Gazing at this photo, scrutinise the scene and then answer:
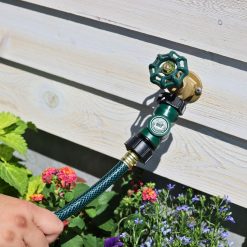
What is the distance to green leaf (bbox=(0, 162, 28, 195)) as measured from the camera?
218 cm

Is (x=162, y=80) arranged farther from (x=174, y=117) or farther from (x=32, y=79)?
(x=32, y=79)

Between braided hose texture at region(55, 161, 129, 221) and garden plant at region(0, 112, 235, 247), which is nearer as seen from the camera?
braided hose texture at region(55, 161, 129, 221)

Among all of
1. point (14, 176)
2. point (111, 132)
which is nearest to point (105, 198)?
point (111, 132)

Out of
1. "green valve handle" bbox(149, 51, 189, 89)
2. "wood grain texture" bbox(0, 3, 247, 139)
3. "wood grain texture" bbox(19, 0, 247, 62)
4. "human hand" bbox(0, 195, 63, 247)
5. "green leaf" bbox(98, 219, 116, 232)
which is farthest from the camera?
"green leaf" bbox(98, 219, 116, 232)

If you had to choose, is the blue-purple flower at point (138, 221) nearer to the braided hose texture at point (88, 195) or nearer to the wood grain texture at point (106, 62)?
the braided hose texture at point (88, 195)

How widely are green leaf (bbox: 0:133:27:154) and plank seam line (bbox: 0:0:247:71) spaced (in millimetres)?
545

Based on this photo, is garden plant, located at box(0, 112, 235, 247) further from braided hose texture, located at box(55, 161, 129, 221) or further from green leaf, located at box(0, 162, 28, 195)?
braided hose texture, located at box(55, 161, 129, 221)

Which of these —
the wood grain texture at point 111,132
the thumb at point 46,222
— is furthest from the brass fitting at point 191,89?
the thumb at point 46,222

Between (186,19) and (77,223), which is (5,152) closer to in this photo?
(77,223)

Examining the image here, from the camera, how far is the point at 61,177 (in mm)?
2277

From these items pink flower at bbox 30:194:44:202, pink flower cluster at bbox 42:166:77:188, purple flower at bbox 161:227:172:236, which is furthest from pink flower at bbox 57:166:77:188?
purple flower at bbox 161:227:172:236

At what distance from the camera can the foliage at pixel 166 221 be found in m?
2.10

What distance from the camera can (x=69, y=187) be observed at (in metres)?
2.33

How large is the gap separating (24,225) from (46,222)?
0.08m
